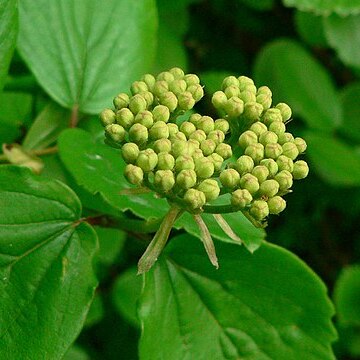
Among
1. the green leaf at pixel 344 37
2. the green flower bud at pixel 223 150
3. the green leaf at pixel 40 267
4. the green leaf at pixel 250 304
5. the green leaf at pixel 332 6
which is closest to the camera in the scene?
the green flower bud at pixel 223 150

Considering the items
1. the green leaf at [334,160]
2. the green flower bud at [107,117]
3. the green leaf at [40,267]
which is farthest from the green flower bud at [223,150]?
the green leaf at [334,160]

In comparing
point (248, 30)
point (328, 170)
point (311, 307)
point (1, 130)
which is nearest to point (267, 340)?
point (311, 307)

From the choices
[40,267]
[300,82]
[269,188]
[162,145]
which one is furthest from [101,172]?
[300,82]

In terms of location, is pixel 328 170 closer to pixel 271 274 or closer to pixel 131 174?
pixel 271 274

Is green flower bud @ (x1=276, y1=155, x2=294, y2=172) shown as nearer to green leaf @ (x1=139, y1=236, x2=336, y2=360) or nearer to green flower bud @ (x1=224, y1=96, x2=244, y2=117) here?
green flower bud @ (x1=224, y1=96, x2=244, y2=117)

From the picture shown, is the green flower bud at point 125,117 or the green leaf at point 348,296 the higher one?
the green flower bud at point 125,117

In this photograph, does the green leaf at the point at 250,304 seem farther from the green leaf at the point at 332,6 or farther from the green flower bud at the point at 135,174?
the green leaf at the point at 332,6

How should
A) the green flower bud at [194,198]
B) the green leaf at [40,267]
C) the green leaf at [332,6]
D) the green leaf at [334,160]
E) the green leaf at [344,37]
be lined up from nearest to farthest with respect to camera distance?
the green flower bud at [194,198], the green leaf at [40,267], the green leaf at [332,6], the green leaf at [334,160], the green leaf at [344,37]
